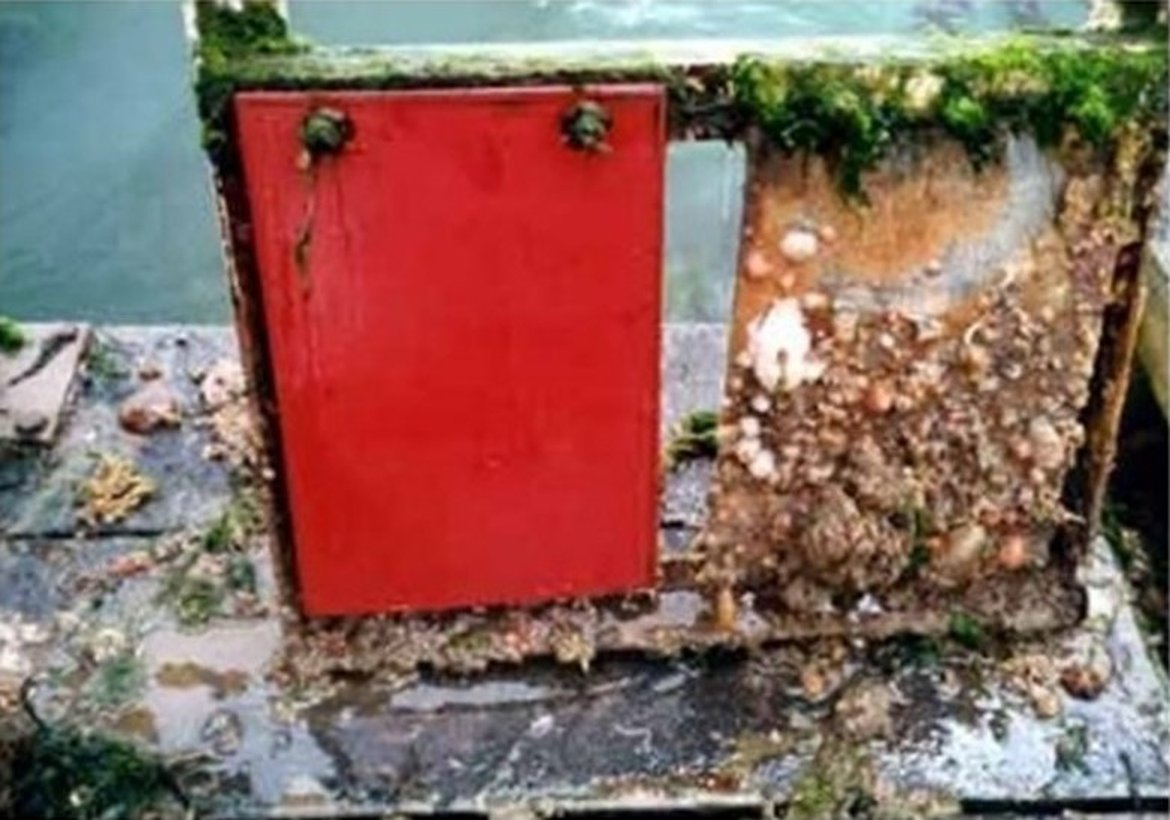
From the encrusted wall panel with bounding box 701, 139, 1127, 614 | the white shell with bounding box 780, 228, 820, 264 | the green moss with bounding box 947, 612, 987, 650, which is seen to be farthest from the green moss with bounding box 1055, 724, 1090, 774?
Answer: the white shell with bounding box 780, 228, 820, 264

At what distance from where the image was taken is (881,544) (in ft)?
18.2

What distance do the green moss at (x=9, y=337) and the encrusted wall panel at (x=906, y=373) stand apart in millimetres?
3262

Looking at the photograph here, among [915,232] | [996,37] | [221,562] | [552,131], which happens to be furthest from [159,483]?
[996,37]

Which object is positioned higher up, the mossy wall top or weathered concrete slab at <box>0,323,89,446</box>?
the mossy wall top

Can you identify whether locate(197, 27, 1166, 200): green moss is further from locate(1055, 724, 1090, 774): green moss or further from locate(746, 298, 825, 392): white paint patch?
locate(1055, 724, 1090, 774): green moss

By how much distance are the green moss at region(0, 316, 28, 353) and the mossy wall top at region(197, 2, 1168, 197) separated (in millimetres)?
2816

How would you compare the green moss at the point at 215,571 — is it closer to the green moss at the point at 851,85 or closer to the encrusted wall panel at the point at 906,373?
the encrusted wall panel at the point at 906,373

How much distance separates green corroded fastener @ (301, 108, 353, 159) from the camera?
4.54 meters

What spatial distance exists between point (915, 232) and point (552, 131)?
3.91ft

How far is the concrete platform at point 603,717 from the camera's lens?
17.5 feet

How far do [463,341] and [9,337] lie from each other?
2956 mm

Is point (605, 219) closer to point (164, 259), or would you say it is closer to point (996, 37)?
point (996, 37)

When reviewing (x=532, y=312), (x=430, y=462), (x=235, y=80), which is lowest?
(x=430, y=462)

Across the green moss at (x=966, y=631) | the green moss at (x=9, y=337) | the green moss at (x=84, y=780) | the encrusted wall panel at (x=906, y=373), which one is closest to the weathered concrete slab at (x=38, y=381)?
the green moss at (x=9, y=337)
